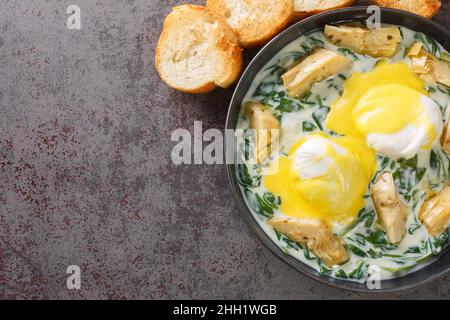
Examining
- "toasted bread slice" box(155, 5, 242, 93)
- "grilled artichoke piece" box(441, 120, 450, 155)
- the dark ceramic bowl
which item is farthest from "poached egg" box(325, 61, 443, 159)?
"toasted bread slice" box(155, 5, 242, 93)

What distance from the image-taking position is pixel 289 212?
2408 millimetres

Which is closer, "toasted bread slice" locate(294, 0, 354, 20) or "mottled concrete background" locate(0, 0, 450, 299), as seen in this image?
"toasted bread slice" locate(294, 0, 354, 20)

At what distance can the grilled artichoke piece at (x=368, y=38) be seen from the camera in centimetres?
234

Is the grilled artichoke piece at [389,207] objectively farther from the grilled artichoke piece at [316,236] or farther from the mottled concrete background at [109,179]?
the mottled concrete background at [109,179]

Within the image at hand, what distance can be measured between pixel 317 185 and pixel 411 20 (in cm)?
77

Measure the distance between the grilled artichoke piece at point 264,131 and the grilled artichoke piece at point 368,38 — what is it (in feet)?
1.37

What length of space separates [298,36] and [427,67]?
1.76ft

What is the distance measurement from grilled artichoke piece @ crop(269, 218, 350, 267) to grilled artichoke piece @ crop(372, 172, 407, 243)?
20 centimetres

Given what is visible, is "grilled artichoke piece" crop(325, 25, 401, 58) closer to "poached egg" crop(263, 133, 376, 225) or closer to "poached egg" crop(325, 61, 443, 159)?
"poached egg" crop(325, 61, 443, 159)

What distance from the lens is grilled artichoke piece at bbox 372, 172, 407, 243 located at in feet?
7.63

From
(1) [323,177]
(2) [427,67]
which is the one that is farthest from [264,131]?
(2) [427,67]
